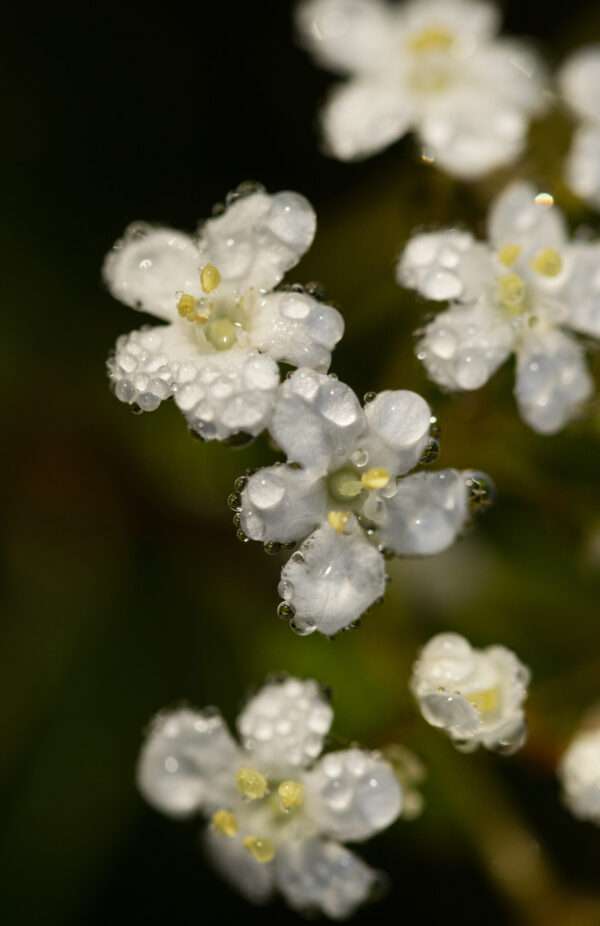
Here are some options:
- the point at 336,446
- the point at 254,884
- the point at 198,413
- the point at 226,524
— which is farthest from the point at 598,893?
the point at 198,413

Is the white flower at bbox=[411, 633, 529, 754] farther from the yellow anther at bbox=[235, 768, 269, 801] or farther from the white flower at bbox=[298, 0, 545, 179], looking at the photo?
the white flower at bbox=[298, 0, 545, 179]

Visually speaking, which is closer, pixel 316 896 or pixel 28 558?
pixel 316 896

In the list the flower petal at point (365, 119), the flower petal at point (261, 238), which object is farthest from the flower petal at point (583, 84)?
the flower petal at point (261, 238)

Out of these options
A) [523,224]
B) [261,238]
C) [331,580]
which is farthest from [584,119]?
[331,580]

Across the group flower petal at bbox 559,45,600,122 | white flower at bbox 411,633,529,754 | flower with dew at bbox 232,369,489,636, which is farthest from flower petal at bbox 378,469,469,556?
flower petal at bbox 559,45,600,122

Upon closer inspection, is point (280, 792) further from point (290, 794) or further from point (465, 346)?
point (465, 346)

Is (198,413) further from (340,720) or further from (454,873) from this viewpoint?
(454,873)
